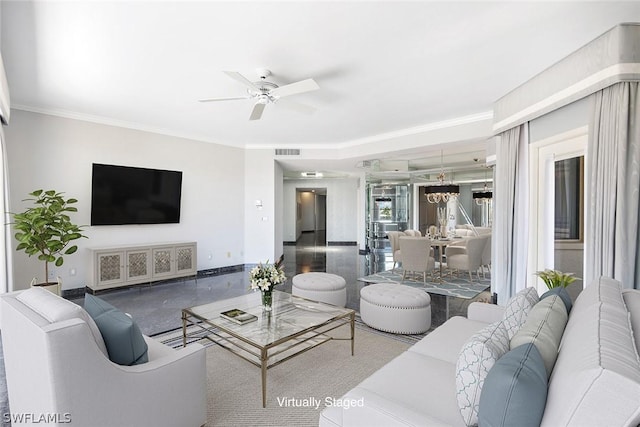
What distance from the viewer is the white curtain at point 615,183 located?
2371 mm

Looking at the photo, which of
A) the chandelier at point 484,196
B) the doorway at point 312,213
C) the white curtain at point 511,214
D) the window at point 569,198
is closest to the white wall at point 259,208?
the white curtain at point 511,214

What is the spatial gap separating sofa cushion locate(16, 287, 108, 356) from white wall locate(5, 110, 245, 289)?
12.6 feet

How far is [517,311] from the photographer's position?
5.94 ft

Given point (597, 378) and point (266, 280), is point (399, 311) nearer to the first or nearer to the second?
point (266, 280)

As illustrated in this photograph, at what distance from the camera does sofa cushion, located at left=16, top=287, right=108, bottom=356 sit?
1418mm

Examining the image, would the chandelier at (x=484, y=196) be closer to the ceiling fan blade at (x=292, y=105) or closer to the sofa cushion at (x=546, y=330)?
the ceiling fan blade at (x=292, y=105)

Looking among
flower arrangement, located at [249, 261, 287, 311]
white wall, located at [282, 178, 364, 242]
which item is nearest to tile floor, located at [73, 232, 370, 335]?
flower arrangement, located at [249, 261, 287, 311]

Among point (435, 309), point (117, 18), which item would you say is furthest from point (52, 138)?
point (435, 309)

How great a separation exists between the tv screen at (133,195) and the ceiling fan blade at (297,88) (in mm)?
3439

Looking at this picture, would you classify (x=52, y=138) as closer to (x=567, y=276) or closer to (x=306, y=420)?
(x=306, y=420)

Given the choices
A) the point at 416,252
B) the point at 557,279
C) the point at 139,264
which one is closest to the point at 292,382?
the point at 557,279

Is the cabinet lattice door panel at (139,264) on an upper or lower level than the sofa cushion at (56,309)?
lower

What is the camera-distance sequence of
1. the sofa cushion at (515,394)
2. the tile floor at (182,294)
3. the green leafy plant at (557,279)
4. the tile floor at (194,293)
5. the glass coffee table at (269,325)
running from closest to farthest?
the sofa cushion at (515,394) < the glass coffee table at (269,325) < the green leafy plant at (557,279) < the tile floor at (194,293) < the tile floor at (182,294)

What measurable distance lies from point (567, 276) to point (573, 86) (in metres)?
1.78
